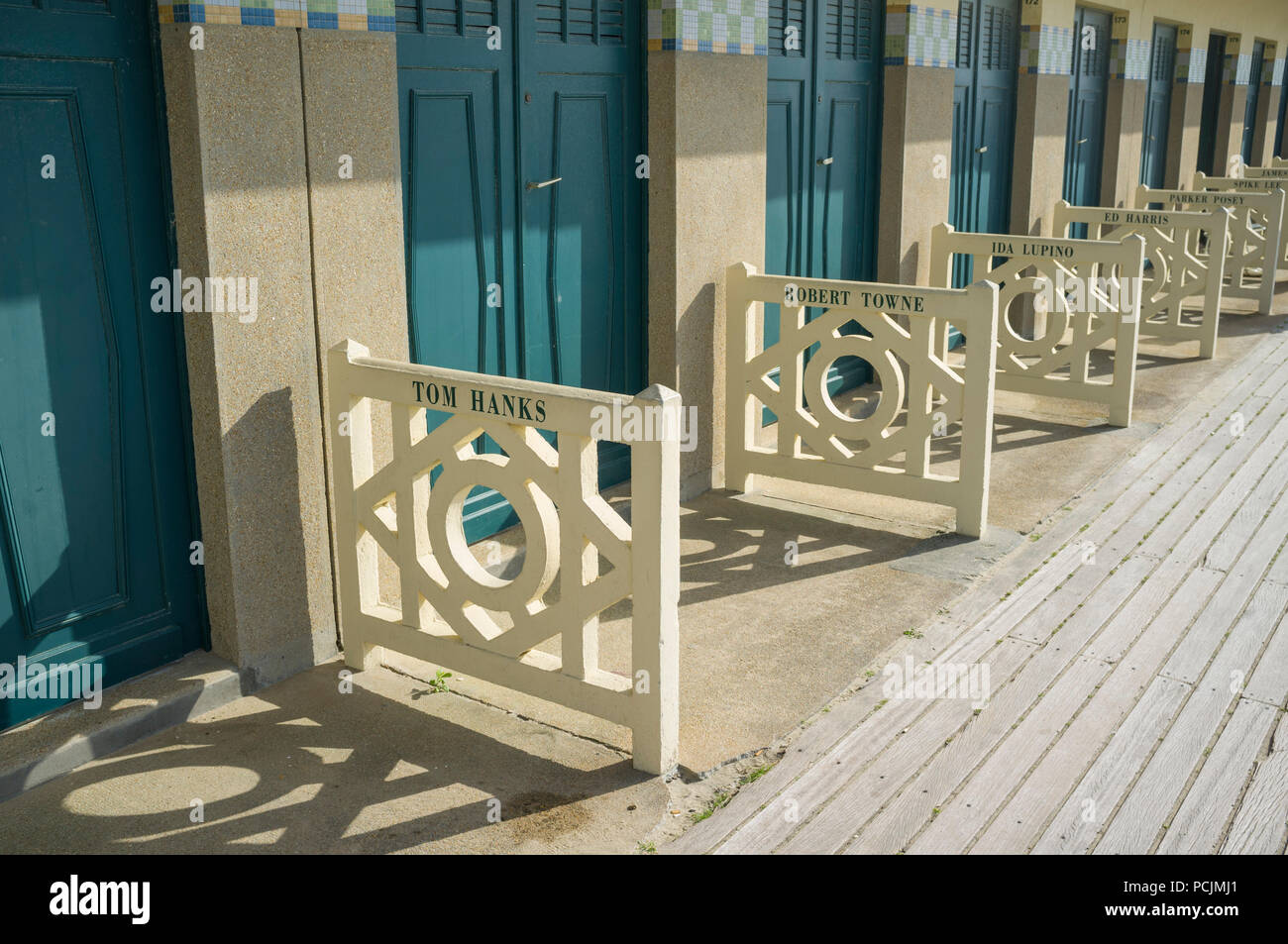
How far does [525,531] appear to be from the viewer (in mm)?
3744

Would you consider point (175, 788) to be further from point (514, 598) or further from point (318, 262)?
point (318, 262)

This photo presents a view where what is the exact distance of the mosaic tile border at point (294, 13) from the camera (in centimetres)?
361

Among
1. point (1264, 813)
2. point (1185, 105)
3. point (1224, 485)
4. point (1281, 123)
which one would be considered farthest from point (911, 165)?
point (1281, 123)

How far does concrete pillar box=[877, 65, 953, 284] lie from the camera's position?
7.86m

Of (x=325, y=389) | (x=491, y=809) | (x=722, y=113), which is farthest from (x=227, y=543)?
(x=722, y=113)

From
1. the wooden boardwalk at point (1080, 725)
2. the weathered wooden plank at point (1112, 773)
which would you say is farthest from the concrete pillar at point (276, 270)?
the weathered wooden plank at point (1112, 773)

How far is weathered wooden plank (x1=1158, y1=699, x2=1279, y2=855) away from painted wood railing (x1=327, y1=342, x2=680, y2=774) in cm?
140

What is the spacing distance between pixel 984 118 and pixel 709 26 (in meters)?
4.21

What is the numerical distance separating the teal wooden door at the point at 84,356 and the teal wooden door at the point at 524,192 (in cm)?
106

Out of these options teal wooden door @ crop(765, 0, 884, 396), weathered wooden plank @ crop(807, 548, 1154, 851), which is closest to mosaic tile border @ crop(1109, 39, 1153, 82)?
teal wooden door @ crop(765, 0, 884, 396)

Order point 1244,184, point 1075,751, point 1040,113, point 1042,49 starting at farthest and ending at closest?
point 1244,184
point 1040,113
point 1042,49
point 1075,751

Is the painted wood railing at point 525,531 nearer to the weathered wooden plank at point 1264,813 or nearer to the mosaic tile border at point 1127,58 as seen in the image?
the weathered wooden plank at point 1264,813

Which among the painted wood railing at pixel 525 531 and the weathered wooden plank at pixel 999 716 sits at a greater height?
the painted wood railing at pixel 525 531

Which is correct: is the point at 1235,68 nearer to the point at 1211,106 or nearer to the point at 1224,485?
the point at 1211,106
